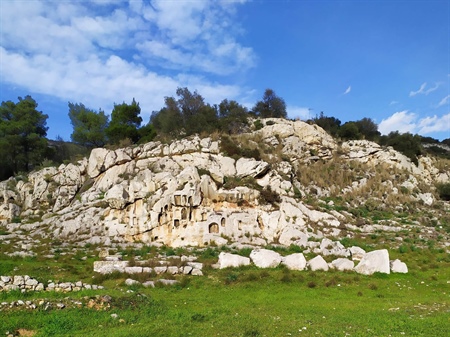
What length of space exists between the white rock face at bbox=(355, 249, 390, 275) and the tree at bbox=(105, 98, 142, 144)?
123ft

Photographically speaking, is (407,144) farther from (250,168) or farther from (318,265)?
(318,265)

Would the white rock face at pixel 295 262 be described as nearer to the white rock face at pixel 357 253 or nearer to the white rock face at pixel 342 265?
the white rock face at pixel 342 265

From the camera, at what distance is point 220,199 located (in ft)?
108

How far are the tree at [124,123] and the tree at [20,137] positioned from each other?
11497 mm

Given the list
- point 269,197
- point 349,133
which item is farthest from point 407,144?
point 269,197

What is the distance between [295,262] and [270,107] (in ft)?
146

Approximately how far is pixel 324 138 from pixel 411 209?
678 inches

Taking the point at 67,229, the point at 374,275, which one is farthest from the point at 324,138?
the point at 67,229

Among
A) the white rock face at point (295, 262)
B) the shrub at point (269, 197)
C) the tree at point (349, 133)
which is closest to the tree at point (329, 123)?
the tree at point (349, 133)

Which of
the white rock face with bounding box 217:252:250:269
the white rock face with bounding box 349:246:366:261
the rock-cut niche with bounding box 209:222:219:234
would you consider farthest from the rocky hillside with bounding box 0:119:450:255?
the white rock face with bounding box 217:252:250:269

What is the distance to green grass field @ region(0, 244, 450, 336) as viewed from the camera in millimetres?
10703

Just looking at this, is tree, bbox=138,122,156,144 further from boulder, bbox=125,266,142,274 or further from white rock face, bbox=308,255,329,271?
white rock face, bbox=308,255,329,271

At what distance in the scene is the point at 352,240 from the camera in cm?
2881

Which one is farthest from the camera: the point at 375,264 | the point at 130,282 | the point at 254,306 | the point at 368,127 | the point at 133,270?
the point at 368,127
